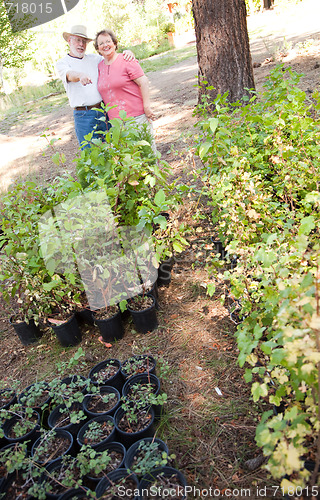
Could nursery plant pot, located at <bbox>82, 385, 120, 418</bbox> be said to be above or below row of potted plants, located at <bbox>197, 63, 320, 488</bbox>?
below

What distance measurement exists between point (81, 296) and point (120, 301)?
1.32ft

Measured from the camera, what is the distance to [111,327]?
2457 mm

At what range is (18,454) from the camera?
1.53 metres

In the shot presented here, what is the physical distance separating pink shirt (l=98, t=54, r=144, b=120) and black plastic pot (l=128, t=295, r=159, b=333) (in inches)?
75.1

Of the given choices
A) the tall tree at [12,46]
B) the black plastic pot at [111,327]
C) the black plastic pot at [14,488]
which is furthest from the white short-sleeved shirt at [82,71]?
the tall tree at [12,46]

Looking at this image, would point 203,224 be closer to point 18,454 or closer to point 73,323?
point 73,323

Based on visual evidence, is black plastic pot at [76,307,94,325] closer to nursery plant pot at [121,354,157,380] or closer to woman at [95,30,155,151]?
nursery plant pot at [121,354,157,380]

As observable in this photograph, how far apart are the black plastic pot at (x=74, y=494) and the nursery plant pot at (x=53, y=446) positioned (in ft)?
0.58

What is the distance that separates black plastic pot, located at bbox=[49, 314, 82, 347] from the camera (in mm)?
2504

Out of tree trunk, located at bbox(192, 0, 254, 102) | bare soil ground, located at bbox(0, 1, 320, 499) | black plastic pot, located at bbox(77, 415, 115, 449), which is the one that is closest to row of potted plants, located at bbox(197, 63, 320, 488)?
bare soil ground, located at bbox(0, 1, 320, 499)

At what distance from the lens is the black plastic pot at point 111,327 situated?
2430 millimetres

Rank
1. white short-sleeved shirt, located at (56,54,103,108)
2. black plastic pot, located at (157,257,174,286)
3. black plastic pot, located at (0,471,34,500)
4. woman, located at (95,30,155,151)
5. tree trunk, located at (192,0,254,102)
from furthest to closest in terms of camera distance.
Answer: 1. tree trunk, located at (192,0,254,102)
2. white short-sleeved shirt, located at (56,54,103,108)
3. woman, located at (95,30,155,151)
4. black plastic pot, located at (157,257,174,286)
5. black plastic pot, located at (0,471,34,500)

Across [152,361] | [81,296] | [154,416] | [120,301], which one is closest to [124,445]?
[154,416]

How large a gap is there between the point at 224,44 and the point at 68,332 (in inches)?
146
